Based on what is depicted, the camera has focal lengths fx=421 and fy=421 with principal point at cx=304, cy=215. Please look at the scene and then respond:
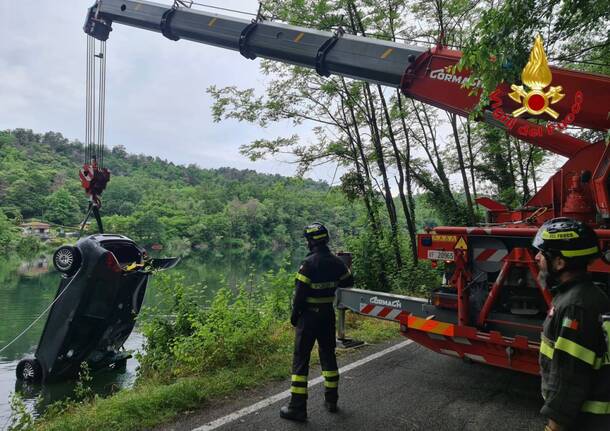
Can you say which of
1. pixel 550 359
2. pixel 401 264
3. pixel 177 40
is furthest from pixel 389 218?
pixel 550 359

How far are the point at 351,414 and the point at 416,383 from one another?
1137mm

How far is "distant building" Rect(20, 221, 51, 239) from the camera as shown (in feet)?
A: 205

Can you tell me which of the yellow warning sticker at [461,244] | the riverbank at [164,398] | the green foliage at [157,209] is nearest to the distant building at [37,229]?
the green foliage at [157,209]

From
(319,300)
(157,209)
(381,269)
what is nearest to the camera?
(319,300)

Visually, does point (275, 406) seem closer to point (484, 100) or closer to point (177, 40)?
point (484, 100)

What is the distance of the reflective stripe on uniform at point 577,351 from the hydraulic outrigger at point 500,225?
2.01 m

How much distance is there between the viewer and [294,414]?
3762 mm

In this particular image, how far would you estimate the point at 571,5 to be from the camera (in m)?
4.27

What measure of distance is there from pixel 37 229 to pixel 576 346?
3013 inches

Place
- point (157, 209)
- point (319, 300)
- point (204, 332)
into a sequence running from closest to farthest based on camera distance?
point (319, 300) < point (204, 332) < point (157, 209)

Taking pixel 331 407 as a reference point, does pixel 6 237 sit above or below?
above

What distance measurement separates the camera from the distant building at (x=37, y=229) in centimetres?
6242

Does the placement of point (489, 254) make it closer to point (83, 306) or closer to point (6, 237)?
point (83, 306)

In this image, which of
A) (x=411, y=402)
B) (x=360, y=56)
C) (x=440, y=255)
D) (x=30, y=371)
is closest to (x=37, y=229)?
(x=30, y=371)
